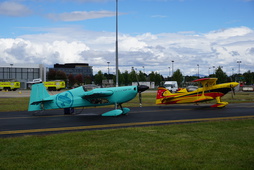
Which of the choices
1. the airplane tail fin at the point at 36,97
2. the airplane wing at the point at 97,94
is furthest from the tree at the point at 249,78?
the airplane tail fin at the point at 36,97

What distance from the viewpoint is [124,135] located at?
10.3 m

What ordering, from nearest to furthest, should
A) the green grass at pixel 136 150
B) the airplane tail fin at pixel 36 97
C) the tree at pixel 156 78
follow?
the green grass at pixel 136 150
the airplane tail fin at pixel 36 97
the tree at pixel 156 78

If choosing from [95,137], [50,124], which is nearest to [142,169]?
[95,137]

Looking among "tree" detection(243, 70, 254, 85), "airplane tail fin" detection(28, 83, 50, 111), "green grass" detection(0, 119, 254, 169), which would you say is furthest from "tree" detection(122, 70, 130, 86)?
"green grass" detection(0, 119, 254, 169)

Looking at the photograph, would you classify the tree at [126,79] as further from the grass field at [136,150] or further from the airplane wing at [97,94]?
the grass field at [136,150]

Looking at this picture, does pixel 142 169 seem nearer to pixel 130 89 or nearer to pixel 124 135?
pixel 124 135

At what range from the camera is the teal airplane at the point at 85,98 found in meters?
17.1

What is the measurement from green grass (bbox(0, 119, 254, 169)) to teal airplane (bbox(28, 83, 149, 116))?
5.92 metres

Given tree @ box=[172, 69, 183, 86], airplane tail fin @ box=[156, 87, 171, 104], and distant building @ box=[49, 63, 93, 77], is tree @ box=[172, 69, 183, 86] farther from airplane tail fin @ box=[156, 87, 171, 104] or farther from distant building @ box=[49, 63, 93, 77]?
distant building @ box=[49, 63, 93, 77]

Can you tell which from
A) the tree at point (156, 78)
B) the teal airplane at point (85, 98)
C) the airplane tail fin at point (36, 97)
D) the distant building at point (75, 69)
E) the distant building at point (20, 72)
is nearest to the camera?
the teal airplane at point (85, 98)

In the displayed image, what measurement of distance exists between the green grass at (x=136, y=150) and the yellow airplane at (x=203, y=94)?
10.7 metres

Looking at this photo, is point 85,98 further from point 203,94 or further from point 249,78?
point 249,78

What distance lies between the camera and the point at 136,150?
8062mm

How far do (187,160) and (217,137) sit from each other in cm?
→ 326
